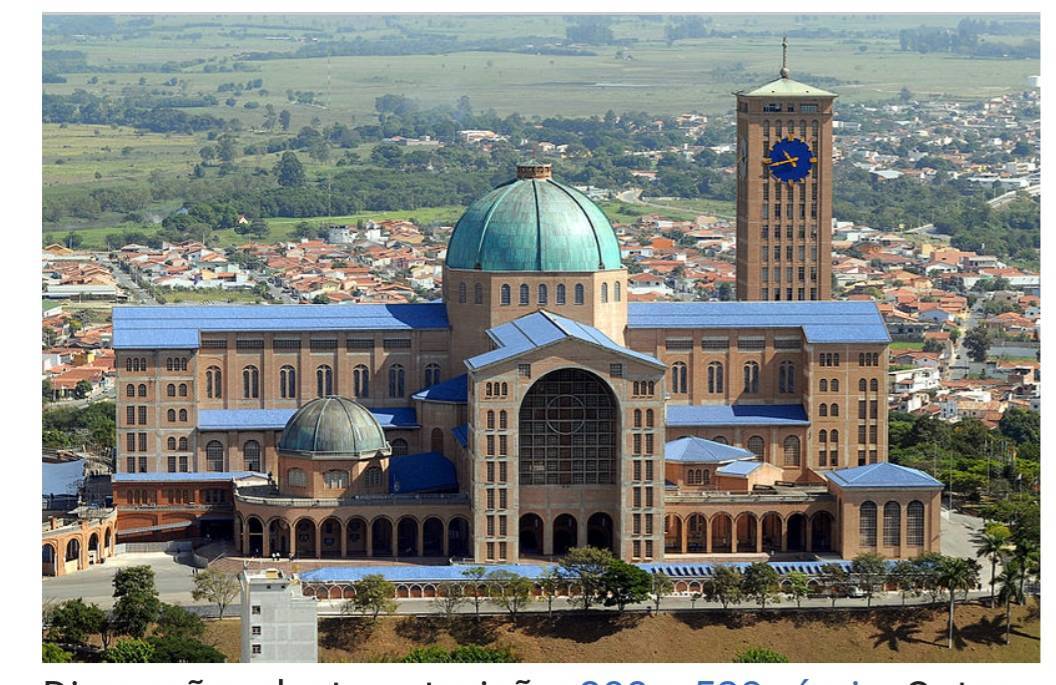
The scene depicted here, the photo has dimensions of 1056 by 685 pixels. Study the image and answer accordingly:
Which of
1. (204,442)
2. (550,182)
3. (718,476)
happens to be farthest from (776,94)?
(204,442)

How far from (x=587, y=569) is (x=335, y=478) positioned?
13712 mm

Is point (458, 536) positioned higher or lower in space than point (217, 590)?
higher

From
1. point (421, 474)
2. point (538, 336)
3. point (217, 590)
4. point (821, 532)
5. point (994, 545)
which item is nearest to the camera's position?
point (217, 590)

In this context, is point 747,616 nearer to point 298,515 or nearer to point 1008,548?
point 1008,548

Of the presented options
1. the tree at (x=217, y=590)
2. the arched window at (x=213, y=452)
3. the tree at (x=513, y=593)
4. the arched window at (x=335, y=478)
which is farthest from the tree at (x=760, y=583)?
Answer: the arched window at (x=213, y=452)

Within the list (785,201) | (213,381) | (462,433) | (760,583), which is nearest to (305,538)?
(462,433)

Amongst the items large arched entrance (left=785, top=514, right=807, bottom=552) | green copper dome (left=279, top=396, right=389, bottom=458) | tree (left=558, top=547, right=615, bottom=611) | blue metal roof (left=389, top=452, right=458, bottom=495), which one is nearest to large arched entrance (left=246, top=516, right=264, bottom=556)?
green copper dome (left=279, top=396, right=389, bottom=458)

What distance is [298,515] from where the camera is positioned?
12706 cm

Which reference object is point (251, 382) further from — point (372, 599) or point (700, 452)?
point (700, 452)

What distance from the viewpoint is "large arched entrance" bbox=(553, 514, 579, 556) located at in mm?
127750

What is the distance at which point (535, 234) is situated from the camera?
135 metres

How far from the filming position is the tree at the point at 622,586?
11975 cm

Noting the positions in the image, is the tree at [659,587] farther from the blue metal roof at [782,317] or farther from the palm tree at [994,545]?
the blue metal roof at [782,317]

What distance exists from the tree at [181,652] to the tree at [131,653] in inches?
6.6
